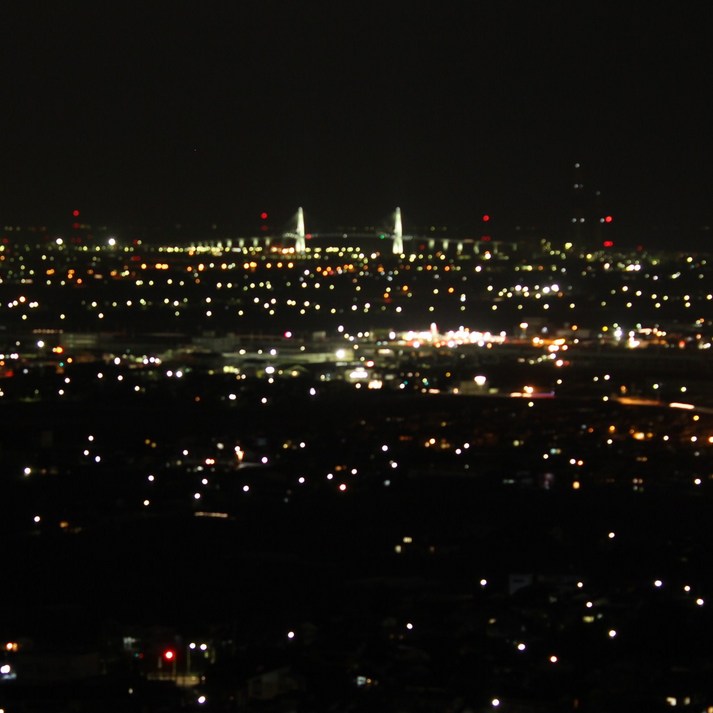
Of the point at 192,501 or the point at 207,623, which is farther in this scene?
the point at 192,501

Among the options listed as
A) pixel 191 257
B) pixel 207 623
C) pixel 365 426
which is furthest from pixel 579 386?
pixel 191 257

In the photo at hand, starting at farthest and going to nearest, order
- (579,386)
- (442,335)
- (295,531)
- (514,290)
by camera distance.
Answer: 1. (514,290)
2. (442,335)
3. (579,386)
4. (295,531)

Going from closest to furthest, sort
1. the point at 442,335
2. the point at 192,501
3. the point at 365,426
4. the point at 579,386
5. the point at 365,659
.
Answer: the point at 365,659 → the point at 192,501 → the point at 365,426 → the point at 579,386 → the point at 442,335

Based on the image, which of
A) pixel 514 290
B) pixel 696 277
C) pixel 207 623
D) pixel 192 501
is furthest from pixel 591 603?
pixel 696 277

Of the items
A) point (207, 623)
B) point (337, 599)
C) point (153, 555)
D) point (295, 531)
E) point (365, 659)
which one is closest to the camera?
point (365, 659)

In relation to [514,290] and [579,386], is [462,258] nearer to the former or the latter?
[514,290]

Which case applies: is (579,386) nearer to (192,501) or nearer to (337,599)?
(192,501)
